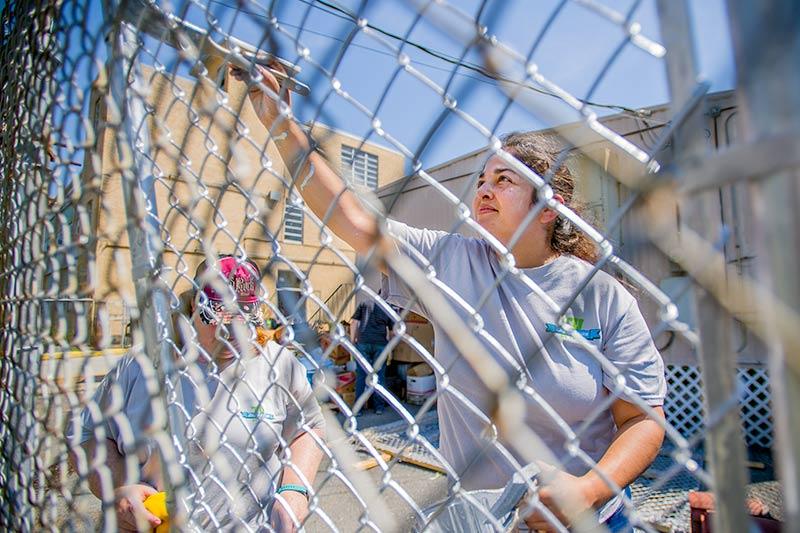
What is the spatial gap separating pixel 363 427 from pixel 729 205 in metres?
6.25

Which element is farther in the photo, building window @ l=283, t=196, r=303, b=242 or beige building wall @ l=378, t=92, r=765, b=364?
building window @ l=283, t=196, r=303, b=242

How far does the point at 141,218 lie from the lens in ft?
4.16

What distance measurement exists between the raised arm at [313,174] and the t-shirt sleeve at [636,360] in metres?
0.75

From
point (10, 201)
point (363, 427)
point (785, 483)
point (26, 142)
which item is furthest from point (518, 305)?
point (363, 427)

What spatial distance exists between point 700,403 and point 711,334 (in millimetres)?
6265

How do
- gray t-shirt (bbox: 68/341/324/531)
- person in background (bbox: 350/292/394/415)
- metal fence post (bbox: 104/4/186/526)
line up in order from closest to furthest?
metal fence post (bbox: 104/4/186/526) → gray t-shirt (bbox: 68/341/324/531) → person in background (bbox: 350/292/394/415)

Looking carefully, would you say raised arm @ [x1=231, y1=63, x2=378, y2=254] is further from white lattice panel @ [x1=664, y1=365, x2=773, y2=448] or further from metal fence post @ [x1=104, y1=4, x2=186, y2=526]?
white lattice panel @ [x1=664, y1=365, x2=773, y2=448]

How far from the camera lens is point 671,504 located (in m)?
3.86

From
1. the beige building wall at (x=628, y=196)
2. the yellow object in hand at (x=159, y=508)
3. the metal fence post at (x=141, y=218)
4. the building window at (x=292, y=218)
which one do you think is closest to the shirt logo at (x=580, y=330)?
the beige building wall at (x=628, y=196)

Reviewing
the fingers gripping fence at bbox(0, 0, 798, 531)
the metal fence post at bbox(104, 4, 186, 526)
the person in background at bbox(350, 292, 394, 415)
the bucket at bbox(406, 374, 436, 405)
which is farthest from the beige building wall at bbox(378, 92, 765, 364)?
the person in background at bbox(350, 292, 394, 415)

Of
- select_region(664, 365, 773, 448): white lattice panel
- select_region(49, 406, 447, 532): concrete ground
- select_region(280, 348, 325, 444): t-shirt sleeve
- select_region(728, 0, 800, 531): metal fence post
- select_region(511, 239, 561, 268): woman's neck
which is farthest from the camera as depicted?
select_region(664, 365, 773, 448): white lattice panel

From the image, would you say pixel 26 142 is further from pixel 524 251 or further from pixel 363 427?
pixel 363 427

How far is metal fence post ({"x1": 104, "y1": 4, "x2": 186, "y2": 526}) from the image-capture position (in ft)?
4.12

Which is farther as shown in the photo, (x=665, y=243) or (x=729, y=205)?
(x=729, y=205)
